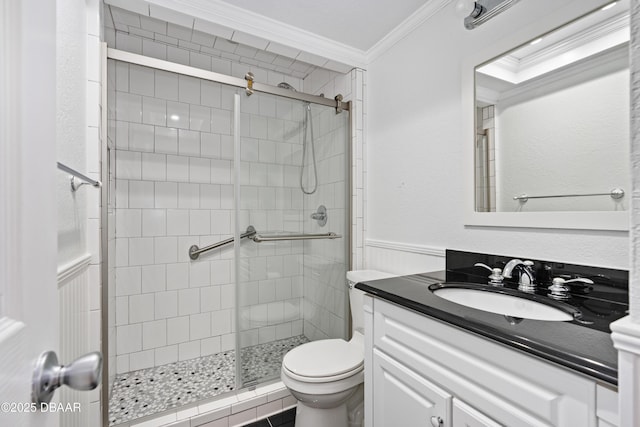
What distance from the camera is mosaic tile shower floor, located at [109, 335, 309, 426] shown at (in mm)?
1642

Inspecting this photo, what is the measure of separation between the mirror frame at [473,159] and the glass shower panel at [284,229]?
888mm

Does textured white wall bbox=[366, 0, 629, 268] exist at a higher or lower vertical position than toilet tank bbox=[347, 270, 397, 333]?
higher

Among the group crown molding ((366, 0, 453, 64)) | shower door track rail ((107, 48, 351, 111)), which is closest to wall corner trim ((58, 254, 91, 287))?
shower door track rail ((107, 48, 351, 111))

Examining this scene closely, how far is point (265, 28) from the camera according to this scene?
5.65 ft

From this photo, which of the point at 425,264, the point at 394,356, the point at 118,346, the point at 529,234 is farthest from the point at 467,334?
the point at 118,346

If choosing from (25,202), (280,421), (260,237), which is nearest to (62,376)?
(25,202)

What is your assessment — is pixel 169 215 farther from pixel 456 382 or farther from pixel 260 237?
pixel 456 382

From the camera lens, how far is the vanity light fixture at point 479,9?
1.18 meters

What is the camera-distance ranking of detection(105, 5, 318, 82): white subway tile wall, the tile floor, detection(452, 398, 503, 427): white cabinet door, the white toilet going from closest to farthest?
detection(452, 398, 503, 427): white cabinet door < the white toilet < the tile floor < detection(105, 5, 318, 82): white subway tile wall

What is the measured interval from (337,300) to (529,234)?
1250 mm

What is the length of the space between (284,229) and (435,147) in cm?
97

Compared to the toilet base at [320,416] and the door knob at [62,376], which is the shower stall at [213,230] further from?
the door knob at [62,376]

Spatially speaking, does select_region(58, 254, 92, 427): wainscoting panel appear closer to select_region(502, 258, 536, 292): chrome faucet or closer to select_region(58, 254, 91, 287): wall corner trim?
select_region(58, 254, 91, 287): wall corner trim

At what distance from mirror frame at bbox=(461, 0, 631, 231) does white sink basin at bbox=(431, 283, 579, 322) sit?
31 cm
